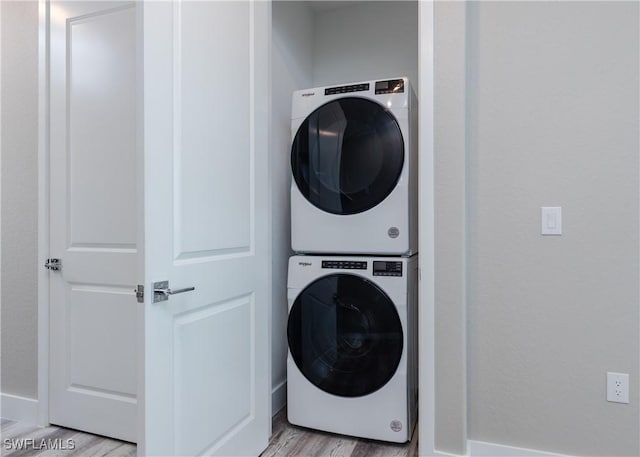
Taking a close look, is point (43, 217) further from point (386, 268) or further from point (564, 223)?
point (564, 223)

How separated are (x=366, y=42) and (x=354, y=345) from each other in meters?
2.01

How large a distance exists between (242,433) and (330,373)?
1.74 feet

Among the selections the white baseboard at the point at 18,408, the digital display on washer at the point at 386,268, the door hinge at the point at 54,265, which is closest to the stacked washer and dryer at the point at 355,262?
the digital display on washer at the point at 386,268

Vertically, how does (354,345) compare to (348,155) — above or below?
below

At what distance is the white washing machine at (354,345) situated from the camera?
194cm

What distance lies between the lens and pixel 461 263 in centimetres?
172

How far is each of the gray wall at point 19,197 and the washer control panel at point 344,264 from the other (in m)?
1.60

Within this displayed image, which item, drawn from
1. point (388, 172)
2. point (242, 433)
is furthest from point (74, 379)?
point (388, 172)

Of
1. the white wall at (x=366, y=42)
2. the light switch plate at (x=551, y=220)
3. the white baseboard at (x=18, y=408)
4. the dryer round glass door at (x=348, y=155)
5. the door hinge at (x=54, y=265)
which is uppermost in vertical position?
the white wall at (x=366, y=42)

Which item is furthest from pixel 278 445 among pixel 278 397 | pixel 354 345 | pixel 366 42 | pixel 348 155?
pixel 366 42

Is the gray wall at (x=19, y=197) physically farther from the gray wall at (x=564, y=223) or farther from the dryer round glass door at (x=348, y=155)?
the gray wall at (x=564, y=223)

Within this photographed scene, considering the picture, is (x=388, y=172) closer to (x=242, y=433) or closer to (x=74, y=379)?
(x=242, y=433)

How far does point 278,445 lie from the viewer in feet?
6.50

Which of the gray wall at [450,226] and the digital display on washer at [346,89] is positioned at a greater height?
the digital display on washer at [346,89]
